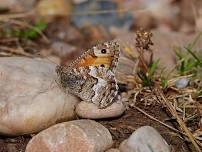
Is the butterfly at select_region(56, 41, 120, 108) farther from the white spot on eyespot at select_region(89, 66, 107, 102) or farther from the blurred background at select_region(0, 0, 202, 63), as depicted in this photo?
the blurred background at select_region(0, 0, 202, 63)

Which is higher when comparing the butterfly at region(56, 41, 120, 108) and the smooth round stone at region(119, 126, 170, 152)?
the butterfly at region(56, 41, 120, 108)

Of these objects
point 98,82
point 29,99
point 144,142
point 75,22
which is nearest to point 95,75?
point 98,82

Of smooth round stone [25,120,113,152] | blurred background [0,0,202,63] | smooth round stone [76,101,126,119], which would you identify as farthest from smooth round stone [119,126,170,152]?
blurred background [0,0,202,63]

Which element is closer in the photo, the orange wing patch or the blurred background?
the orange wing patch

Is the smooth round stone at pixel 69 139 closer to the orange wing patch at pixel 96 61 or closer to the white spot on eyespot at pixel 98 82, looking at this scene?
the white spot on eyespot at pixel 98 82

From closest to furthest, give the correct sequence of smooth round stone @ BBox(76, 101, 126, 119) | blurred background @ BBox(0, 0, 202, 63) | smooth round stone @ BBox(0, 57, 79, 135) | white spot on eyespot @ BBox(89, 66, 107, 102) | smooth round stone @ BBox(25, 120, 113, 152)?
smooth round stone @ BBox(25, 120, 113, 152) < smooth round stone @ BBox(0, 57, 79, 135) < smooth round stone @ BBox(76, 101, 126, 119) < white spot on eyespot @ BBox(89, 66, 107, 102) < blurred background @ BBox(0, 0, 202, 63)

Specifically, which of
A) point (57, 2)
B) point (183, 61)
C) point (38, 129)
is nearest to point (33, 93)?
point (38, 129)
